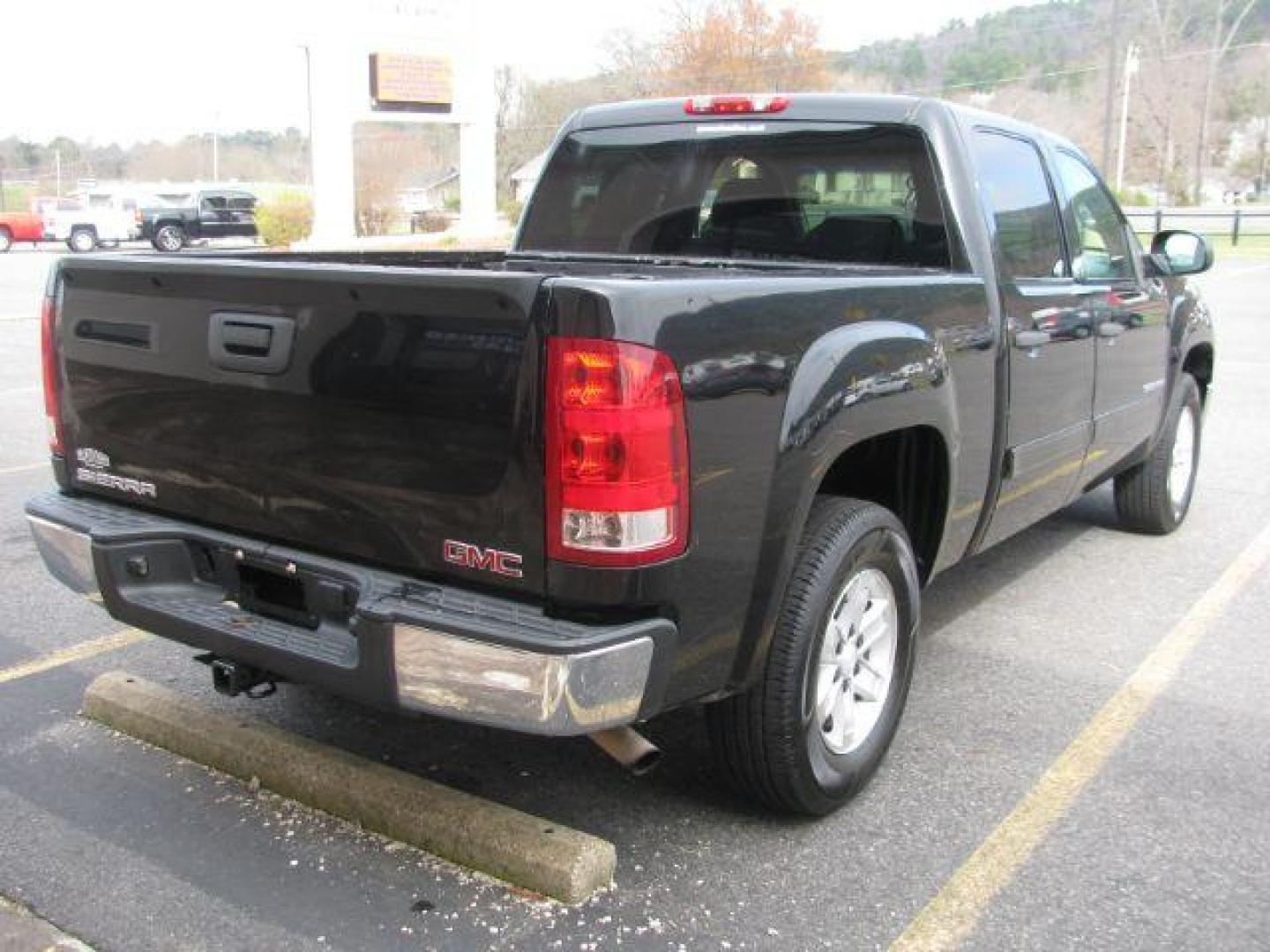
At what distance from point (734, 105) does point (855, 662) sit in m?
2.11

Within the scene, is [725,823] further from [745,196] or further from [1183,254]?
[1183,254]

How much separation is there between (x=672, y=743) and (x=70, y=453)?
1931 millimetres

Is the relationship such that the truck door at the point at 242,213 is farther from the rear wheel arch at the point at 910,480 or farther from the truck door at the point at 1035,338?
the rear wheel arch at the point at 910,480

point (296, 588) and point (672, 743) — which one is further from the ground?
point (296, 588)

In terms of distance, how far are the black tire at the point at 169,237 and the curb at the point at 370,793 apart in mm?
34585

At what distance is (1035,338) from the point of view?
4.10 metres

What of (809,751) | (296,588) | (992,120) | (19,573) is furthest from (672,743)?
(19,573)

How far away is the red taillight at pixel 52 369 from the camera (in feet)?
11.2

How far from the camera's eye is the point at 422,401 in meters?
2.61

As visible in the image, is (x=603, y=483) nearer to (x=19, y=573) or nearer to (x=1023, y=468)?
(x=1023, y=468)

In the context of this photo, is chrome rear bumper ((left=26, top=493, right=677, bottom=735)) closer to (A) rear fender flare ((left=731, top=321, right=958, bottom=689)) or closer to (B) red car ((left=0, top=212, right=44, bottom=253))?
(A) rear fender flare ((left=731, top=321, right=958, bottom=689))

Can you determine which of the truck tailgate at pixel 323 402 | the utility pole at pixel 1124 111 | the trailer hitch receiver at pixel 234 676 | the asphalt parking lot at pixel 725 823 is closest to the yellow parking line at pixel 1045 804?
the asphalt parking lot at pixel 725 823

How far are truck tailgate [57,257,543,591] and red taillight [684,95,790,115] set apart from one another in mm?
1912

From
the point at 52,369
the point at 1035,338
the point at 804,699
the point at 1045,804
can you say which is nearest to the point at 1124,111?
the point at 1035,338
